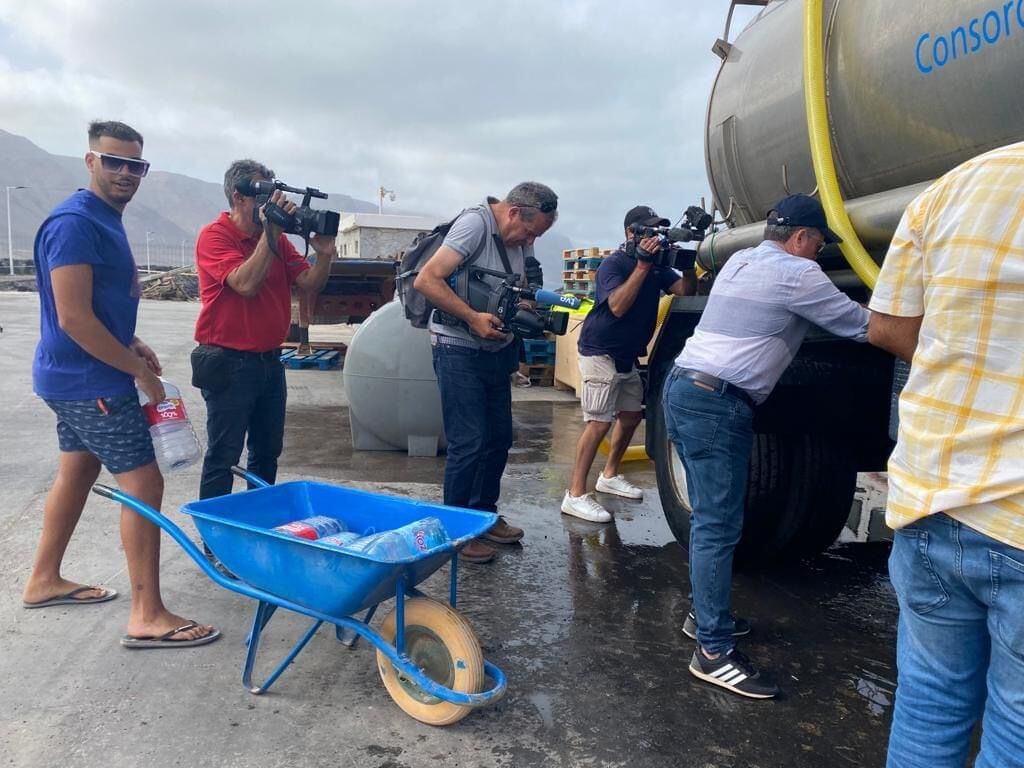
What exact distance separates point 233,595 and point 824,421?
2.68 metres

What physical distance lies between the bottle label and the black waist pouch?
34cm

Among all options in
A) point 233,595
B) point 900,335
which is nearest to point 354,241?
point 233,595

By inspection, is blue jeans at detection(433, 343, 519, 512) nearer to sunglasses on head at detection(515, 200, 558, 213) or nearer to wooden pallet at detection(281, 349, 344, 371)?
sunglasses on head at detection(515, 200, 558, 213)

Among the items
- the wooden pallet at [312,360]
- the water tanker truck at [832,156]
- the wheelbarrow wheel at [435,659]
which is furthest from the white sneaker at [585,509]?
the wooden pallet at [312,360]

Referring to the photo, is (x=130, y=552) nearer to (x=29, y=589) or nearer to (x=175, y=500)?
(x=29, y=589)

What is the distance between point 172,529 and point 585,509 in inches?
103

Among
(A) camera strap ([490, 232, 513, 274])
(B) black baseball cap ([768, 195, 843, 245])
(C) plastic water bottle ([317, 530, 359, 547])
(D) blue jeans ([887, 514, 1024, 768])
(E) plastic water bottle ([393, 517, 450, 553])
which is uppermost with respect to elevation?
(B) black baseball cap ([768, 195, 843, 245])

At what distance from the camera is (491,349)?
3.76 m

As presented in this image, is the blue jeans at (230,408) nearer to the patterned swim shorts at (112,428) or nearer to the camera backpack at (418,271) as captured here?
the patterned swim shorts at (112,428)

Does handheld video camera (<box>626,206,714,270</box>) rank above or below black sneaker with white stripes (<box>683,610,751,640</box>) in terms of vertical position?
above

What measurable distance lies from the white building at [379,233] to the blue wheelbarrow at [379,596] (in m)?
16.6

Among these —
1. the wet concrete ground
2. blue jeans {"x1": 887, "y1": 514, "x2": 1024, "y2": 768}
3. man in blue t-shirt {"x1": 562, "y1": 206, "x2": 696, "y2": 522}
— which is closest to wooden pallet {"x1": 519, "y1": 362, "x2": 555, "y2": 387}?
man in blue t-shirt {"x1": 562, "y1": 206, "x2": 696, "y2": 522}

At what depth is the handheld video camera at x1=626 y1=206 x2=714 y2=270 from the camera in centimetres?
380

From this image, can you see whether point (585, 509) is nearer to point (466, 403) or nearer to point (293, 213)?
point (466, 403)
